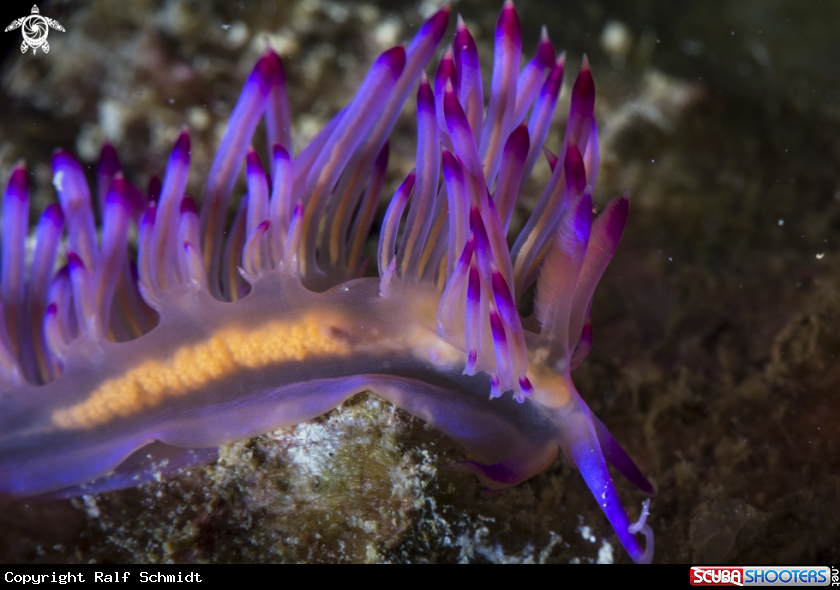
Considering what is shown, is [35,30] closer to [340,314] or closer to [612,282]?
[340,314]

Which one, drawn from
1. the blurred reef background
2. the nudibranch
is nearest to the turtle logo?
the blurred reef background

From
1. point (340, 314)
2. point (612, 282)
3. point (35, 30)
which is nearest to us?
point (340, 314)

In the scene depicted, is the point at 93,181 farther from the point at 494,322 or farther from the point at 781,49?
the point at 781,49

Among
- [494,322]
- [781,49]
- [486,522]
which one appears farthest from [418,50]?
[781,49]

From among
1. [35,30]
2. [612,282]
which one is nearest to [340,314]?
[612,282]

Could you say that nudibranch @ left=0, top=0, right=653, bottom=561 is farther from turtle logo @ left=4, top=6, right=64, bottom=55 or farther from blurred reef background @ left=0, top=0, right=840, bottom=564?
turtle logo @ left=4, top=6, right=64, bottom=55

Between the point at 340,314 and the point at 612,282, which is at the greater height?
the point at 612,282

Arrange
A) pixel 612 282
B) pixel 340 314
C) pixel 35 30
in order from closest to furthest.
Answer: pixel 340 314
pixel 35 30
pixel 612 282
